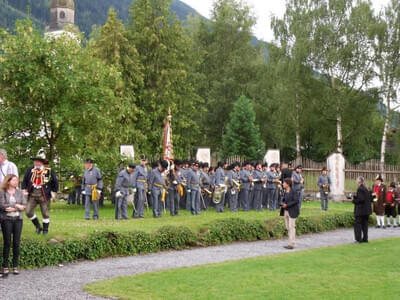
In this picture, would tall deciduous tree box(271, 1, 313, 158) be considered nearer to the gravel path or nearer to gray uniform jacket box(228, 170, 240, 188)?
gray uniform jacket box(228, 170, 240, 188)

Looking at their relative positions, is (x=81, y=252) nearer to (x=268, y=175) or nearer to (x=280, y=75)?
(x=268, y=175)

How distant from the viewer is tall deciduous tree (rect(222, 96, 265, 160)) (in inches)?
1841

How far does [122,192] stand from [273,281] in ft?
32.2

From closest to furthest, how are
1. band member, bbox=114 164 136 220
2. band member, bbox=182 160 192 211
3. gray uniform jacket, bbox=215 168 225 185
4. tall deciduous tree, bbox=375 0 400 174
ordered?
1. band member, bbox=114 164 136 220
2. band member, bbox=182 160 192 211
3. gray uniform jacket, bbox=215 168 225 185
4. tall deciduous tree, bbox=375 0 400 174

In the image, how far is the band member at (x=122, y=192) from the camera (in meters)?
19.3

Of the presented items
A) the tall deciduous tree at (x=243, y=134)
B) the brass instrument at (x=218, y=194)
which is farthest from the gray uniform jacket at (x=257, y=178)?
the tall deciduous tree at (x=243, y=134)

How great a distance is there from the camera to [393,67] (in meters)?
40.5

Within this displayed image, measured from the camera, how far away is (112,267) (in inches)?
481

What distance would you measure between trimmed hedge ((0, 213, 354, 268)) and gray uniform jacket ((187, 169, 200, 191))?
168 inches

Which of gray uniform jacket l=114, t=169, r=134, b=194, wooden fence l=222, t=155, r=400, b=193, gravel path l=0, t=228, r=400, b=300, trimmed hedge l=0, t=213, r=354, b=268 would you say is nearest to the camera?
Answer: gravel path l=0, t=228, r=400, b=300

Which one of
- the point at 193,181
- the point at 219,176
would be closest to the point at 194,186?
the point at 193,181

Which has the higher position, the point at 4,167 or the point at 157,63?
the point at 157,63

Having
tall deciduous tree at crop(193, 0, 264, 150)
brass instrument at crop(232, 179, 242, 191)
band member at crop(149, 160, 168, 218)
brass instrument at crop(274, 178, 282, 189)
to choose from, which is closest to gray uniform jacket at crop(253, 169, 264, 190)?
brass instrument at crop(274, 178, 282, 189)

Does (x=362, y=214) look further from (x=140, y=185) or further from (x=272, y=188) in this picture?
(x=272, y=188)
